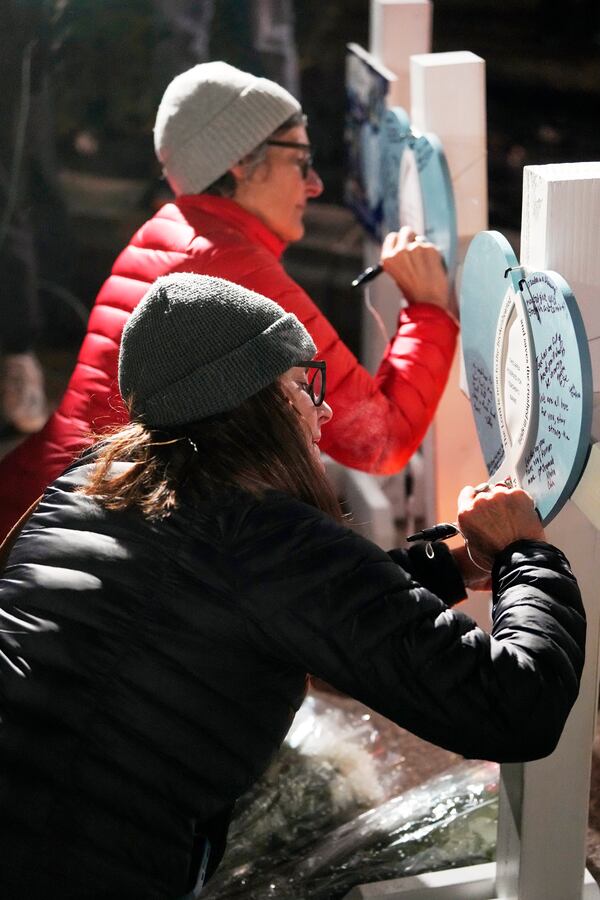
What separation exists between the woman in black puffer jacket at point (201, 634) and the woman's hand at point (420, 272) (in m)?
0.86

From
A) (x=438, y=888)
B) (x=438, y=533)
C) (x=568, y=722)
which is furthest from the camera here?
(x=438, y=888)

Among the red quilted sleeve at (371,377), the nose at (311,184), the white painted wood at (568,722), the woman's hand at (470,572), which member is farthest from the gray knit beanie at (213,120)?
the woman's hand at (470,572)

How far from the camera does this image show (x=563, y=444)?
1.48 m

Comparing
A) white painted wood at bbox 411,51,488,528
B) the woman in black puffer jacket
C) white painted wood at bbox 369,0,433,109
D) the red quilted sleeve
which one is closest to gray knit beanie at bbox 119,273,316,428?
the woman in black puffer jacket

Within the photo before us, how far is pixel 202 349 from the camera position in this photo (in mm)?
1381

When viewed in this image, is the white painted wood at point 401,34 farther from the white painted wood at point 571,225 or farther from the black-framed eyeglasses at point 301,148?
the white painted wood at point 571,225

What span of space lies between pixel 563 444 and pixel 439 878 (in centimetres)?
94

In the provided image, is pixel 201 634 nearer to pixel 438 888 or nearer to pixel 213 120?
pixel 438 888

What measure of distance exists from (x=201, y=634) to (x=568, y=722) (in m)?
0.70

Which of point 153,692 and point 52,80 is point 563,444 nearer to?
point 153,692

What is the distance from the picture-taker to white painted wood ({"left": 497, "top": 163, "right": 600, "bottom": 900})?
1.46 metres

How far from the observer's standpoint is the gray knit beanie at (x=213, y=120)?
223cm

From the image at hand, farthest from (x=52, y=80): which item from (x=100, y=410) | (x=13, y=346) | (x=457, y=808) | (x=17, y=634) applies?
(x=17, y=634)

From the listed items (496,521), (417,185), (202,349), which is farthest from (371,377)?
(202,349)
